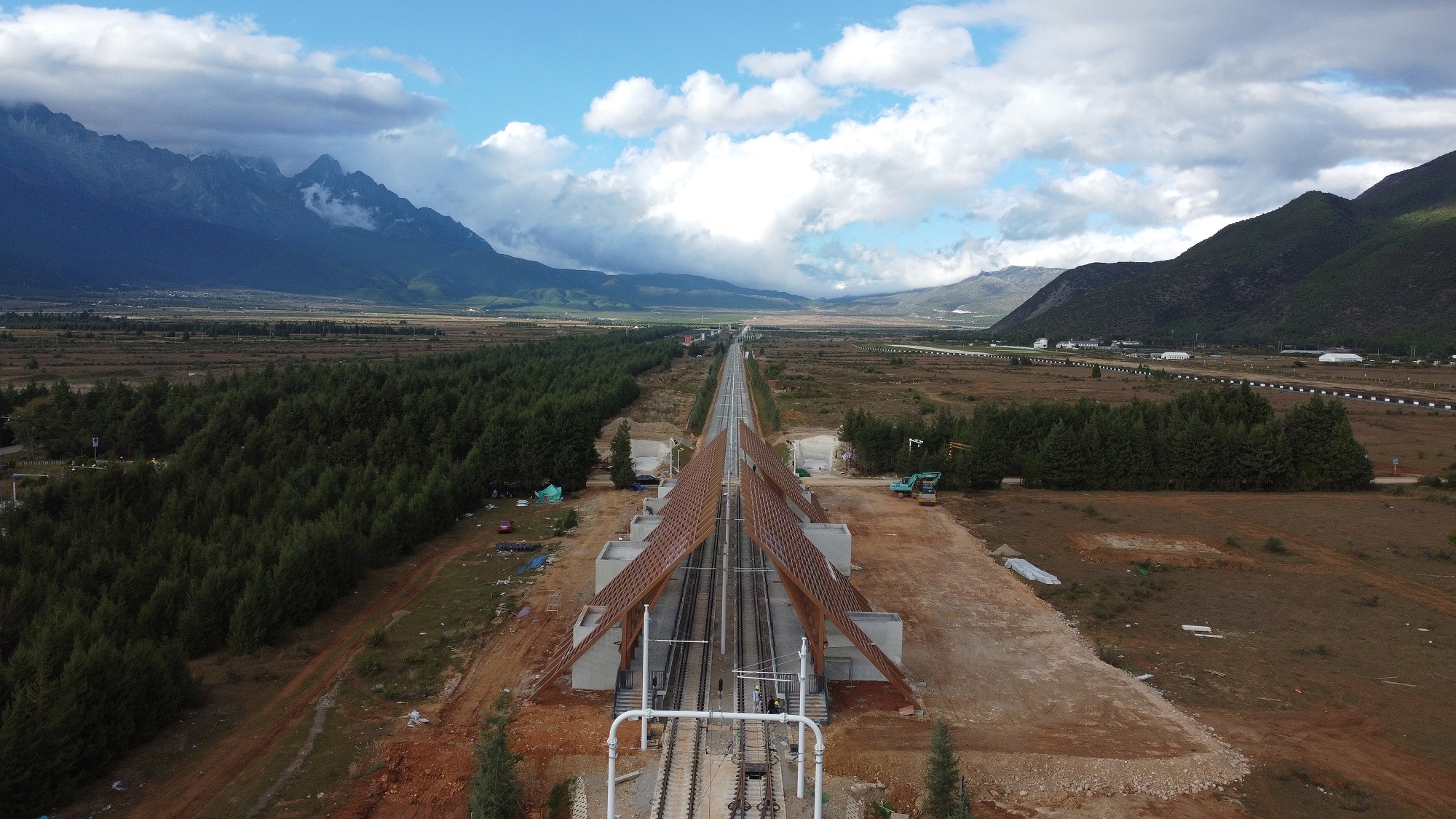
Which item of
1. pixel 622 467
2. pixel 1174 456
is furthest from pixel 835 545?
pixel 1174 456

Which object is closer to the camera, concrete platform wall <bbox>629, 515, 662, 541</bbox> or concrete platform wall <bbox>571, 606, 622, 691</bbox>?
concrete platform wall <bbox>571, 606, 622, 691</bbox>

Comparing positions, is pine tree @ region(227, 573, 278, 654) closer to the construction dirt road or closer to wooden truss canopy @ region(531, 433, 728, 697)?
wooden truss canopy @ region(531, 433, 728, 697)

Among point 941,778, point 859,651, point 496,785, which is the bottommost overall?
point 496,785

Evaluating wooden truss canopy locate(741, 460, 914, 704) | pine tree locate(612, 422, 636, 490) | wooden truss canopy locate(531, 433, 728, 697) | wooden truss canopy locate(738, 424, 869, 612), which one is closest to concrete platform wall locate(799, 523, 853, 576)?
wooden truss canopy locate(738, 424, 869, 612)

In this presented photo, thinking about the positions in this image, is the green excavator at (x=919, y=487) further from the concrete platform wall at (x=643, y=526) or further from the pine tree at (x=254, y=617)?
the pine tree at (x=254, y=617)

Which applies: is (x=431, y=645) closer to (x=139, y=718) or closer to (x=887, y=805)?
(x=139, y=718)

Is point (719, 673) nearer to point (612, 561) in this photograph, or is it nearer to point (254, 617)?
point (612, 561)

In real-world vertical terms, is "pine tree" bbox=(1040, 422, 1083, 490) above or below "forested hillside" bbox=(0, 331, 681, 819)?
above

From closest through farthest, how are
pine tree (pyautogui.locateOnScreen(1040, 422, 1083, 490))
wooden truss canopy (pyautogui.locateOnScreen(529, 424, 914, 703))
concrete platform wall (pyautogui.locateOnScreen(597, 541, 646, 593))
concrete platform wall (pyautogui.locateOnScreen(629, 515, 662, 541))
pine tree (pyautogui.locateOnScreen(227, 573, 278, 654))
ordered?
wooden truss canopy (pyautogui.locateOnScreen(529, 424, 914, 703)) → pine tree (pyautogui.locateOnScreen(227, 573, 278, 654)) → concrete platform wall (pyautogui.locateOnScreen(597, 541, 646, 593)) → concrete platform wall (pyautogui.locateOnScreen(629, 515, 662, 541)) → pine tree (pyautogui.locateOnScreen(1040, 422, 1083, 490))
